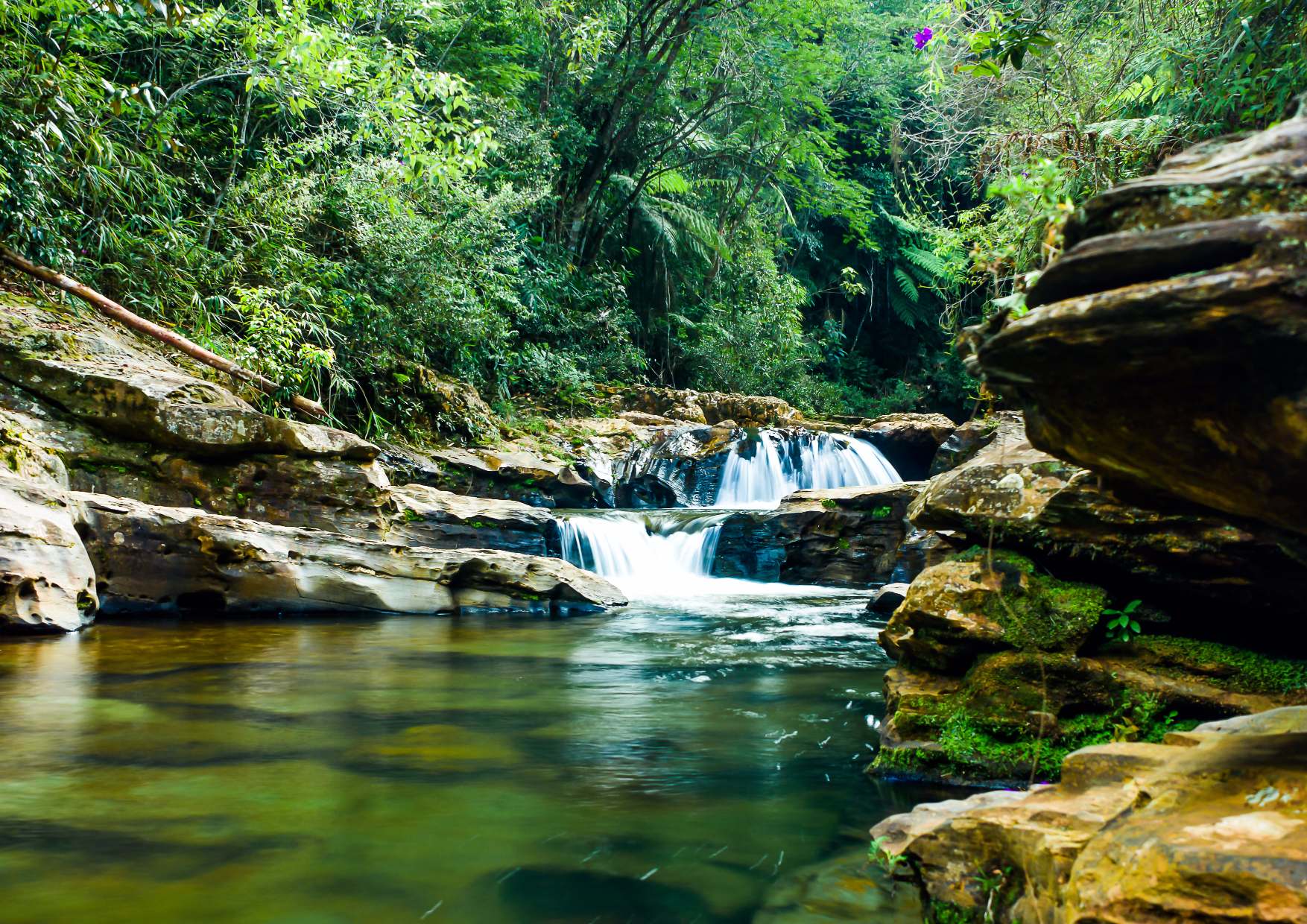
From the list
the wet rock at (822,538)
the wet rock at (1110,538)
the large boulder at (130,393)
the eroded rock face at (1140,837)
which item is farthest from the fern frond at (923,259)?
the eroded rock face at (1140,837)

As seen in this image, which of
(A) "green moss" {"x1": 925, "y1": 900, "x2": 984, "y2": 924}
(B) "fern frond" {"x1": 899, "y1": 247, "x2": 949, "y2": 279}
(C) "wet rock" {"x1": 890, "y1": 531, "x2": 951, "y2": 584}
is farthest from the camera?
(B) "fern frond" {"x1": 899, "y1": 247, "x2": 949, "y2": 279}

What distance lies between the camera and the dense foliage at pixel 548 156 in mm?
7332

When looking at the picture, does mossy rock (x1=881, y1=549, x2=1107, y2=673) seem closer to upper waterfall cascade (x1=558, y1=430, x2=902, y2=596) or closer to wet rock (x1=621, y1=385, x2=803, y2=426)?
upper waterfall cascade (x1=558, y1=430, x2=902, y2=596)

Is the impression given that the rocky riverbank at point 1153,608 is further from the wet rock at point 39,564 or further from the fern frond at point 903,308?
the fern frond at point 903,308

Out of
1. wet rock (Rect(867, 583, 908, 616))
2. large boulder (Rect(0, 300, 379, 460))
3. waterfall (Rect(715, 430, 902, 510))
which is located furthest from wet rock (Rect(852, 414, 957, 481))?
large boulder (Rect(0, 300, 379, 460))

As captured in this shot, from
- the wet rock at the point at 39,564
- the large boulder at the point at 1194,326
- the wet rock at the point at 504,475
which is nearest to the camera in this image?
the large boulder at the point at 1194,326

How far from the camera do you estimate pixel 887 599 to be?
916 cm

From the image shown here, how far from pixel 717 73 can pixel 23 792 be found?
1855cm

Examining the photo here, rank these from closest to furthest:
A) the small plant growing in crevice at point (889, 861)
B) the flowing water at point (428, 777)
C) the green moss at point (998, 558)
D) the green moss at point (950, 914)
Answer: the green moss at point (950, 914)
the small plant growing in crevice at point (889, 861)
the flowing water at point (428, 777)
the green moss at point (998, 558)

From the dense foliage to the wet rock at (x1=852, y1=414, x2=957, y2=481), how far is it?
7.25 ft

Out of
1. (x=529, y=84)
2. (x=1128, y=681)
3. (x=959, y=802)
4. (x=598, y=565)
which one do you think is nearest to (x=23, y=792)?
(x=959, y=802)

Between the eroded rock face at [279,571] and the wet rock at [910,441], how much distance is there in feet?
28.7

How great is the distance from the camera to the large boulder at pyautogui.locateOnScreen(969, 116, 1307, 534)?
1918 millimetres

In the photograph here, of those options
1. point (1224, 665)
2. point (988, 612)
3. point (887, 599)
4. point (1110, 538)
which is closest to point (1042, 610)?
point (988, 612)
